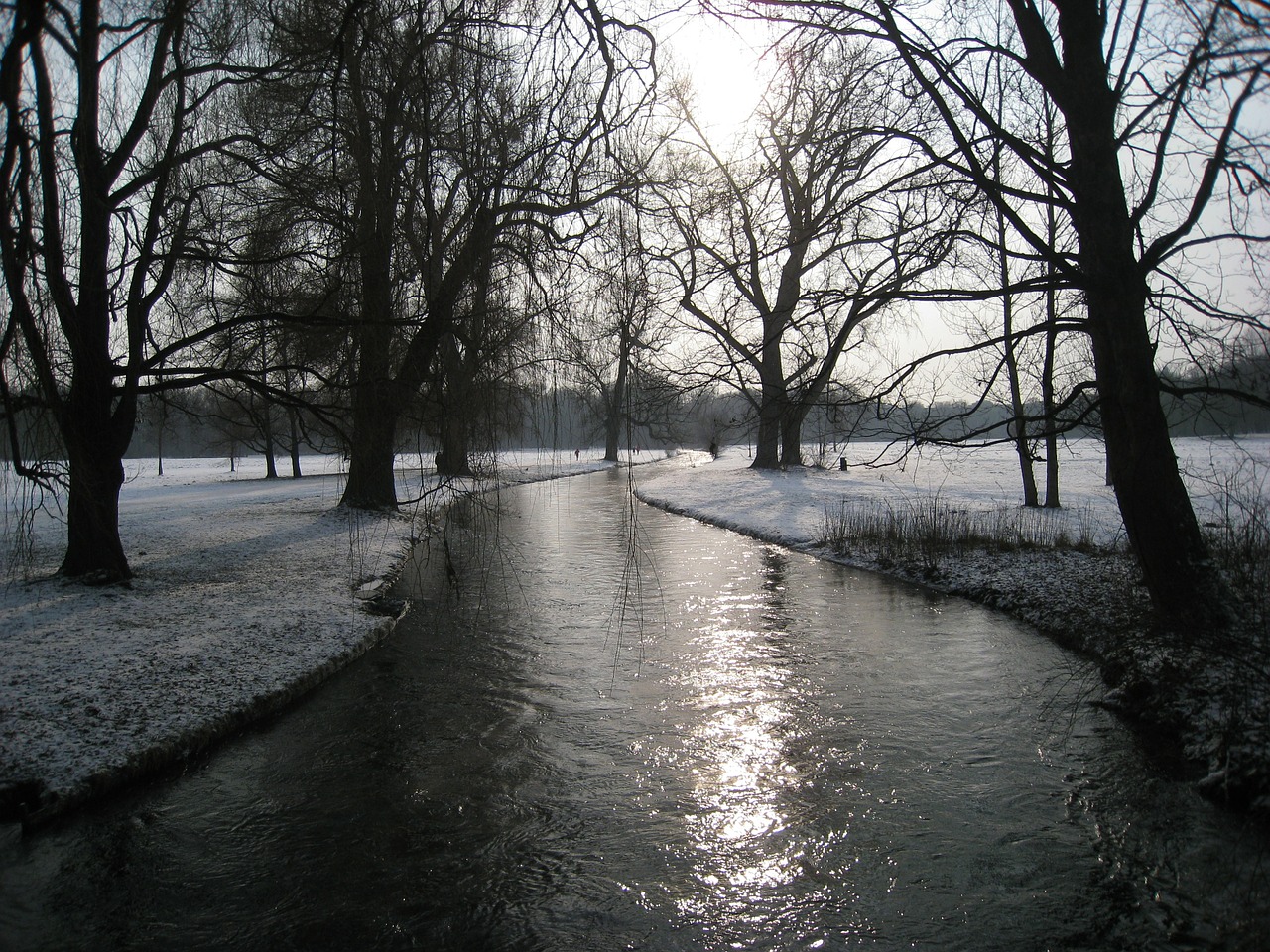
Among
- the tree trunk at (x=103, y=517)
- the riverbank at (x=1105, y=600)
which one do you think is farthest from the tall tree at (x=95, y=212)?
the riverbank at (x=1105, y=600)

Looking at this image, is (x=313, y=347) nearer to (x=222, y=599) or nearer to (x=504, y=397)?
(x=504, y=397)

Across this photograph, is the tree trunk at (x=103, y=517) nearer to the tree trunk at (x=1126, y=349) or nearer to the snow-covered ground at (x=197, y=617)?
the snow-covered ground at (x=197, y=617)

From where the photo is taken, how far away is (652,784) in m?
5.46

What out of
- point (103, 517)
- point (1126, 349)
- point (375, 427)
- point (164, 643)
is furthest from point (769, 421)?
point (103, 517)

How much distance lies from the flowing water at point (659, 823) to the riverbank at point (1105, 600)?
300 millimetres

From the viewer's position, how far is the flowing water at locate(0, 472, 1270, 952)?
3.98m

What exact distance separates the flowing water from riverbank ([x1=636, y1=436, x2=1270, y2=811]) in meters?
0.30

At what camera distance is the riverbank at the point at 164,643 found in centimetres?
530

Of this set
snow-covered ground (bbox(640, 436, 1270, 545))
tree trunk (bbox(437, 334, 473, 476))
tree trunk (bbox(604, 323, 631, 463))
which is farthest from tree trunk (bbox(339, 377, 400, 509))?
snow-covered ground (bbox(640, 436, 1270, 545))

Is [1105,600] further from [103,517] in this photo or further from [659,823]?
[103,517]

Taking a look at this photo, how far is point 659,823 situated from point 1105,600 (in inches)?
255

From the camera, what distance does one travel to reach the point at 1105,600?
29.3ft

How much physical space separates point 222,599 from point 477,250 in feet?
23.3


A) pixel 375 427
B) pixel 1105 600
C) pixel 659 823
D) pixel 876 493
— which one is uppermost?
pixel 375 427
